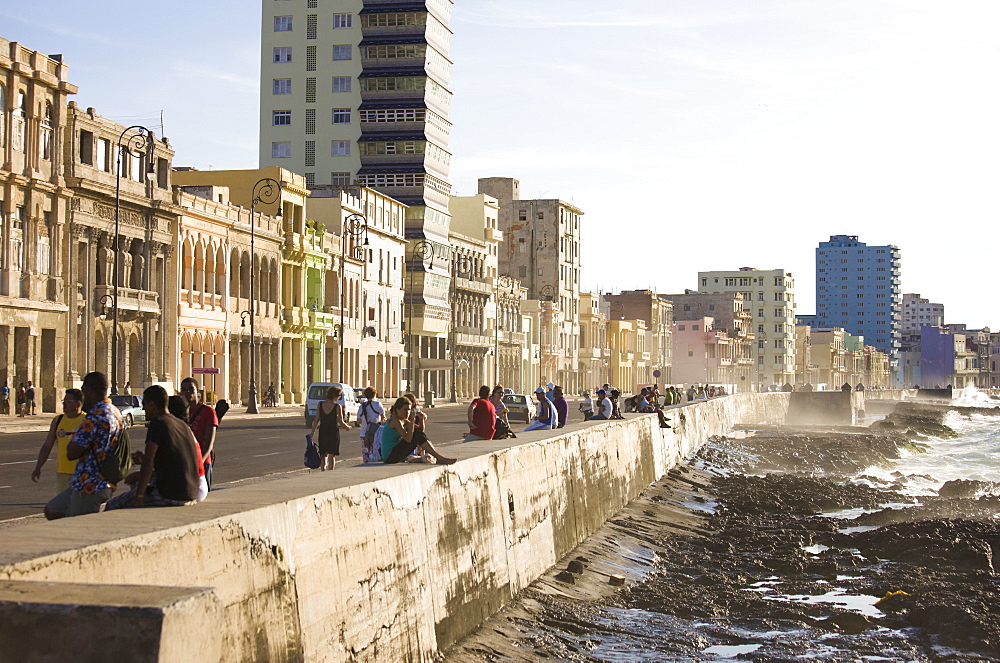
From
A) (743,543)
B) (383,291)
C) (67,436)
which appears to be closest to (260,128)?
(383,291)

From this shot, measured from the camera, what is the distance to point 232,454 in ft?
94.4

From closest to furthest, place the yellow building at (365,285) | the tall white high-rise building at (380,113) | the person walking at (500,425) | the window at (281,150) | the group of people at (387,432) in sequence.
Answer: the group of people at (387,432) → the person walking at (500,425) → the yellow building at (365,285) → the tall white high-rise building at (380,113) → the window at (281,150)

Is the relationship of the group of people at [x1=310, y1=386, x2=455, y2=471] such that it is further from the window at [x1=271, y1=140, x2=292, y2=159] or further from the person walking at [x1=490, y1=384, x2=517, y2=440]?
the window at [x1=271, y1=140, x2=292, y2=159]

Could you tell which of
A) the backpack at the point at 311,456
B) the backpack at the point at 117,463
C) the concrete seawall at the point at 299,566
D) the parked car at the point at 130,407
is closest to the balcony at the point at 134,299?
the parked car at the point at 130,407

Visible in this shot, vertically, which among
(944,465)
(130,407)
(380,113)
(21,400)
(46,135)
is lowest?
(944,465)

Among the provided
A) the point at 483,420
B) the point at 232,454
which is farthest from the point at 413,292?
the point at 483,420

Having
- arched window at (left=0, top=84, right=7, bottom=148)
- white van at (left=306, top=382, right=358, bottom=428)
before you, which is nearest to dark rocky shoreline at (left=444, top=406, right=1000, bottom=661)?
white van at (left=306, top=382, right=358, bottom=428)

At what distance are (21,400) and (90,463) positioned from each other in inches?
1541

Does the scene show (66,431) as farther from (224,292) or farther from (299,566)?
A: (224,292)

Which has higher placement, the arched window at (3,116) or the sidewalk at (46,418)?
the arched window at (3,116)

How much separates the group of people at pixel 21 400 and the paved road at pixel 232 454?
60 cm

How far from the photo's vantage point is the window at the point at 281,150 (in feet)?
357

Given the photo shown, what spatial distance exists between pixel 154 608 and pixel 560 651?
745 cm

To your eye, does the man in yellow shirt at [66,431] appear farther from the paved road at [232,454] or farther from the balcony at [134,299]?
the balcony at [134,299]
